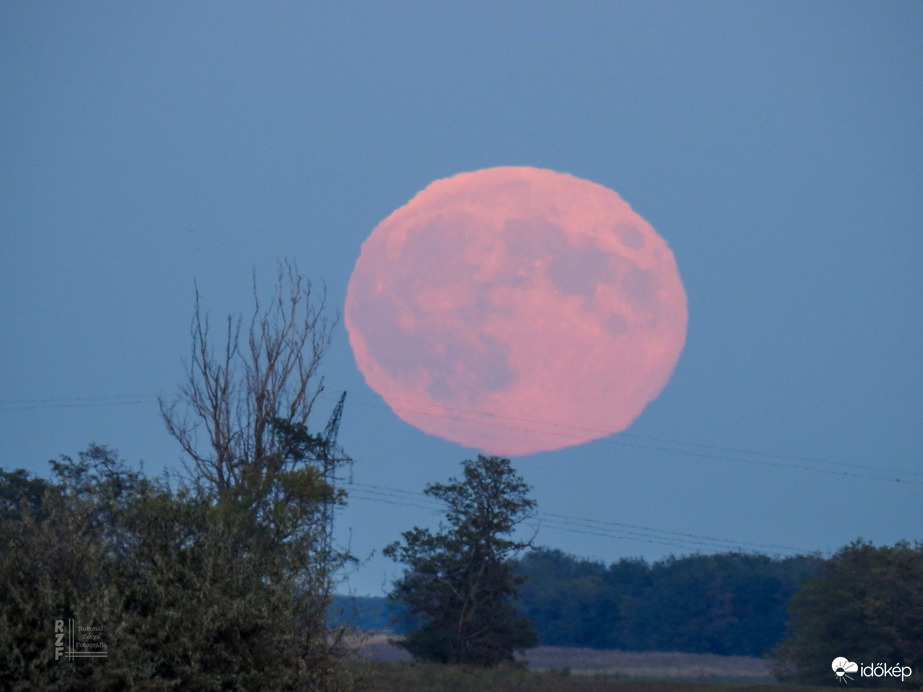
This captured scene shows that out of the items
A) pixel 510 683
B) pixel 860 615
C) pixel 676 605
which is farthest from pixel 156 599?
pixel 676 605

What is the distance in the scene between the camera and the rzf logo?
10.3 meters

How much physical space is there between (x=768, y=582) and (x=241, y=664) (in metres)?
83.0

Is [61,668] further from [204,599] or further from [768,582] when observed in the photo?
[768,582]

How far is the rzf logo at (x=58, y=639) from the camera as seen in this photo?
10.3m

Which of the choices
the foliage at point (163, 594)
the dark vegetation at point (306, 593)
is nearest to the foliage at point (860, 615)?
the dark vegetation at point (306, 593)

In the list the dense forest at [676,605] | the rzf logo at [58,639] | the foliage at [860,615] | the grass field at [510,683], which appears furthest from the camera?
the dense forest at [676,605]

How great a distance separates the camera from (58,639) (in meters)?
10.4

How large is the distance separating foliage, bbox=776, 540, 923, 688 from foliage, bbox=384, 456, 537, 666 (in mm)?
13422

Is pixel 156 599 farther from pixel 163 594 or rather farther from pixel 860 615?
pixel 860 615

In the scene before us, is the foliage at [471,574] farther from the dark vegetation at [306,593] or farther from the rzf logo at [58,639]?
the rzf logo at [58,639]

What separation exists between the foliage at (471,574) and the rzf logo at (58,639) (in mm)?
35368

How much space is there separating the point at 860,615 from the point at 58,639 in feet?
132

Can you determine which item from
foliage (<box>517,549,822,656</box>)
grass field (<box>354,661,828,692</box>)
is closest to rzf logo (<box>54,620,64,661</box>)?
grass field (<box>354,661,828,692</box>)

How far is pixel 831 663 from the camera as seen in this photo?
4181 cm
